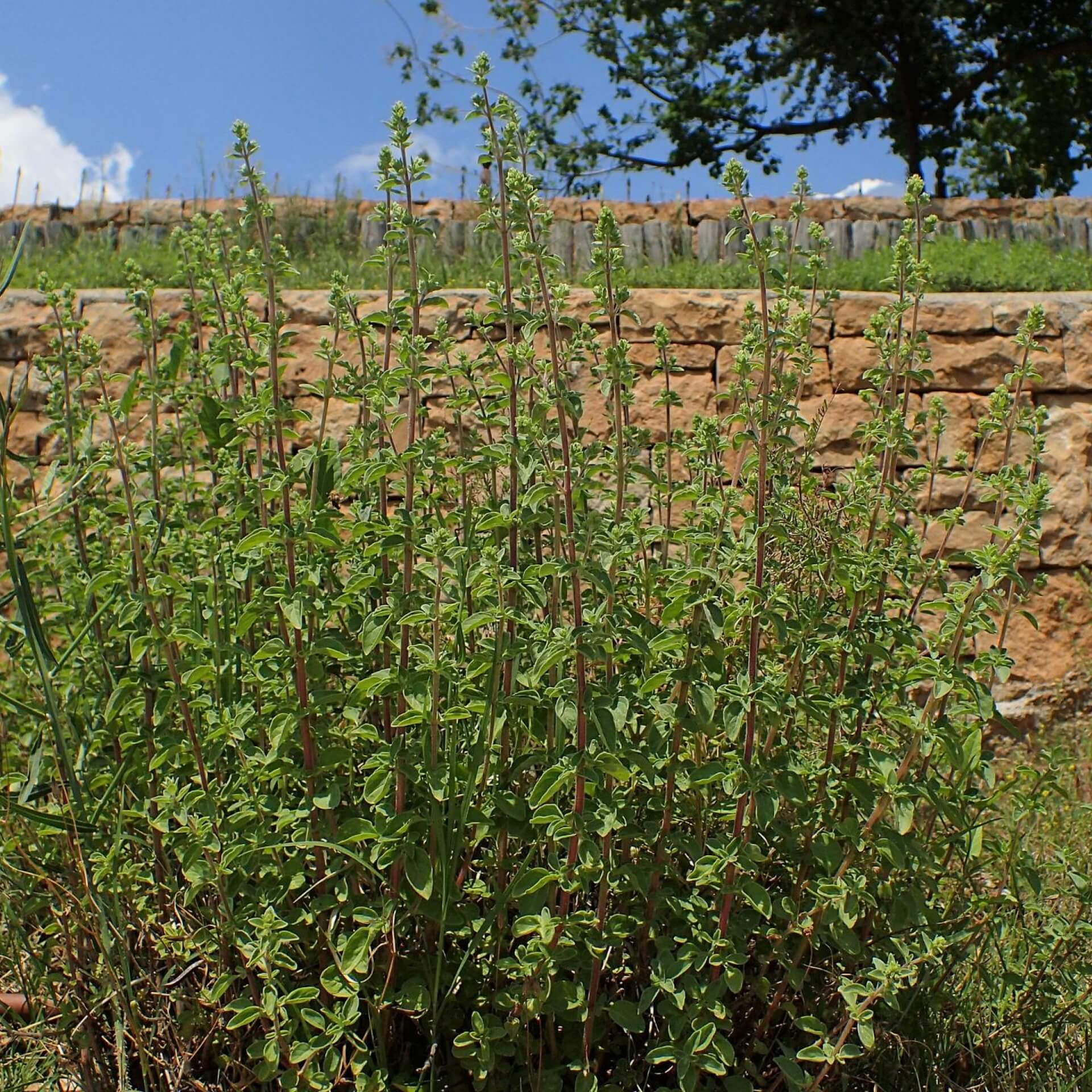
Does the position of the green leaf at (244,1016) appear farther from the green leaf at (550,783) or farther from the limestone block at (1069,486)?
the limestone block at (1069,486)

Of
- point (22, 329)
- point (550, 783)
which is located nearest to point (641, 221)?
point (22, 329)

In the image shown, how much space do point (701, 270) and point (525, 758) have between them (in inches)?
205

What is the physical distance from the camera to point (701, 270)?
6.74m

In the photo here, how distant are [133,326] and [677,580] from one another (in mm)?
4469

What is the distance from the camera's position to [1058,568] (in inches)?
207

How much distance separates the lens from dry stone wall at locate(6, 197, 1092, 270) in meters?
7.65

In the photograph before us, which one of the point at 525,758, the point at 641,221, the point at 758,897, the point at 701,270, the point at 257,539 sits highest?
the point at 641,221

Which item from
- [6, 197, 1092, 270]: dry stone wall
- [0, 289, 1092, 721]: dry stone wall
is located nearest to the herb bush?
[0, 289, 1092, 721]: dry stone wall

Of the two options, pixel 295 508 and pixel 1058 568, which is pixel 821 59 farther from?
pixel 295 508

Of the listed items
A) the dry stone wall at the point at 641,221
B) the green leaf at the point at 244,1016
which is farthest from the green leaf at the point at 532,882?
the dry stone wall at the point at 641,221

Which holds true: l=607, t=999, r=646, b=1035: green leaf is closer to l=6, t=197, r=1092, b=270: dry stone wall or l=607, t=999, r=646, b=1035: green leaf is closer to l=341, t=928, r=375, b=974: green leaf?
l=341, t=928, r=375, b=974: green leaf

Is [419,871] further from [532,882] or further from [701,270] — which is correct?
[701,270]

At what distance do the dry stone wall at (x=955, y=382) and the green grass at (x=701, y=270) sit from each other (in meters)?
0.63

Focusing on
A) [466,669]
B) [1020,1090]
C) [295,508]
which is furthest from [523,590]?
[1020,1090]
